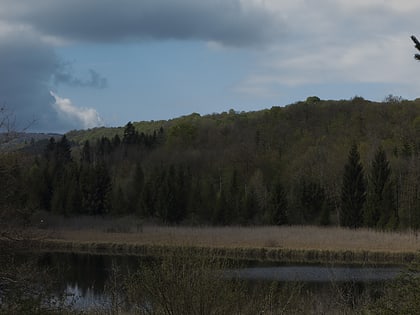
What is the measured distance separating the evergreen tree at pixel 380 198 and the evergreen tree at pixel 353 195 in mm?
914

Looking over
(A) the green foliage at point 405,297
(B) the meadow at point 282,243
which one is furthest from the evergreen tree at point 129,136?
(A) the green foliage at point 405,297

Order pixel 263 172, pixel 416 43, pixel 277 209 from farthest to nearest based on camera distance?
pixel 263 172 → pixel 277 209 → pixel 416 43

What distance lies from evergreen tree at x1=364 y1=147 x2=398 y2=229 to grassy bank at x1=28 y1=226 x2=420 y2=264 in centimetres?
1057

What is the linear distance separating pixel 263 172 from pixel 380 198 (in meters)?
30.9

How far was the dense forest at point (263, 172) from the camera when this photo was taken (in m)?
53.0

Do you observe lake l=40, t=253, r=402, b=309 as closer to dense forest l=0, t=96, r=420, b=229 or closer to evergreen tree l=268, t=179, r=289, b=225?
dense forest l=0, t=96, r=420, b=229

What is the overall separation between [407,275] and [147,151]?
88.0 metres

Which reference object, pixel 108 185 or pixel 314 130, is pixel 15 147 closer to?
pixel 108 185

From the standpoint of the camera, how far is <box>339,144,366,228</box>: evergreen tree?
5044 cm

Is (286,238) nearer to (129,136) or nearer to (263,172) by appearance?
(263,172)

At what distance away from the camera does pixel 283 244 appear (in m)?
35.6

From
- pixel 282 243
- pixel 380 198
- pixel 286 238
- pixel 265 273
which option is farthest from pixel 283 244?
pixel 380 198

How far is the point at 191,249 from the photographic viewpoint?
317 inches

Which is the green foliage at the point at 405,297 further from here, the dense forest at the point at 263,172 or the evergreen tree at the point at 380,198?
the evergreen tree at the point at 380,198
